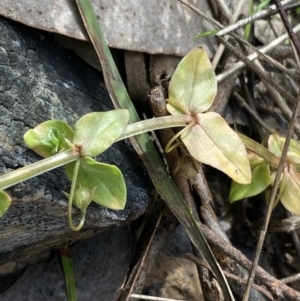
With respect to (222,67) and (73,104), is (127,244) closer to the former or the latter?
(73,104)

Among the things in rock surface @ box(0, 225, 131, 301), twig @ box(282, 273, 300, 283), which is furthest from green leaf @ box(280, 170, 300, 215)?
rock surface @ box(0, 225, 131, 301)

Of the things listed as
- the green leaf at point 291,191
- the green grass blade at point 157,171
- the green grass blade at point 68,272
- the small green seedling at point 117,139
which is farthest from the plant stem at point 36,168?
the green leaf at point 291,191

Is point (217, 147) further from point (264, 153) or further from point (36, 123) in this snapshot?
point (36, 123)

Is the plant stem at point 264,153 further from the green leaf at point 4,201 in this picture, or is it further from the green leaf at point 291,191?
the green leaf at point 4,201

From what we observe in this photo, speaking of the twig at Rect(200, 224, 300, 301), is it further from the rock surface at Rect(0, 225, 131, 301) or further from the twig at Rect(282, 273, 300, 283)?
the rock surface at Rect(0, 225, 131, 301)

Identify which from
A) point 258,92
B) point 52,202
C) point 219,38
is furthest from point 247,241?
point 52,202

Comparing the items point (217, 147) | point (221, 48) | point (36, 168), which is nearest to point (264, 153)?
point (217, 147)
